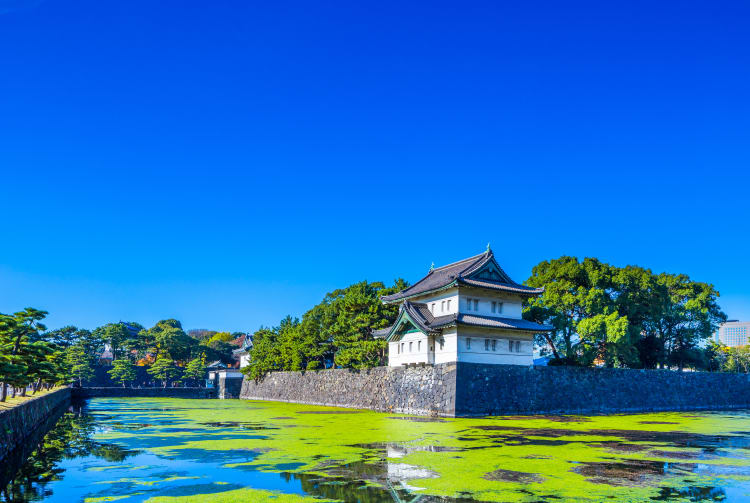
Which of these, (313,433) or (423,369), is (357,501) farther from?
(423,369)

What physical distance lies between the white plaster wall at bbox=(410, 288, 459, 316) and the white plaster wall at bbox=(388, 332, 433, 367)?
6.10 ft

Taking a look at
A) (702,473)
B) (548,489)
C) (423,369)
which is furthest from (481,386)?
(548,489)

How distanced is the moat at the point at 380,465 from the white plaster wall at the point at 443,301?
31.6 ft

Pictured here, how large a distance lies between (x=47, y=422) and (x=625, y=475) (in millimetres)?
22994

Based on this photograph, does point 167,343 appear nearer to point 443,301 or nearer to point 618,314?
point 443,301

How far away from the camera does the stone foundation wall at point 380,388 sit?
26344mm

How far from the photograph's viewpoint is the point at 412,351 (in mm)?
29797

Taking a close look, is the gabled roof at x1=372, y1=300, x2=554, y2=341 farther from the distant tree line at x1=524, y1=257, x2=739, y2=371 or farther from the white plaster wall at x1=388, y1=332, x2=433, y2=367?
the distant tree line at x1=524, y1=257, x2=739, y2=371

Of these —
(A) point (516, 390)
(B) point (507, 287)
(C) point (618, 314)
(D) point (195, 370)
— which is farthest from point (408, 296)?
(D) point (195, 370)

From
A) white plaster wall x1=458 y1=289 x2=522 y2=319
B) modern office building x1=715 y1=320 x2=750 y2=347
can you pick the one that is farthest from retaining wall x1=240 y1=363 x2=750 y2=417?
modern office building x1=715 y1=320 x2=750 y2=347

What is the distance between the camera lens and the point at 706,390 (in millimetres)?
36719

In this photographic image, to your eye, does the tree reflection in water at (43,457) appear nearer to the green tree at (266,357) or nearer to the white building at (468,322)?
the white building at (468,322)

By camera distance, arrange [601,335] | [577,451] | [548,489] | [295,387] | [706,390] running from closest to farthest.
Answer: [548,489]
[577,451]
[601,335]
[706,390]
[295,387]

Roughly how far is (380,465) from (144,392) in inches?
1851
